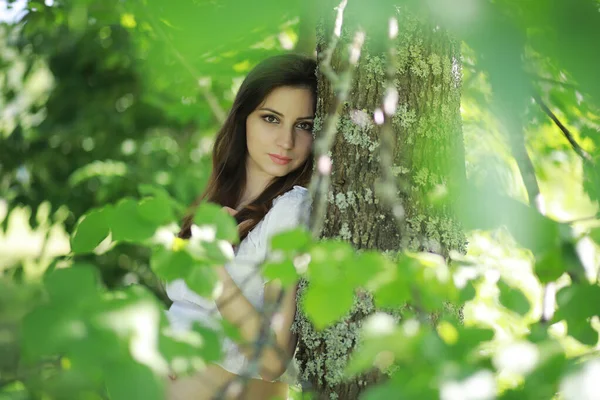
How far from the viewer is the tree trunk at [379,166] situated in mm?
1541

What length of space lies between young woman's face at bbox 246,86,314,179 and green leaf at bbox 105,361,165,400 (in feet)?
5.09

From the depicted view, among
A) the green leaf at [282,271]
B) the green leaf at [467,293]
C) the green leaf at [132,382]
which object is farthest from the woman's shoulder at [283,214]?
the green leaf at [132,382]


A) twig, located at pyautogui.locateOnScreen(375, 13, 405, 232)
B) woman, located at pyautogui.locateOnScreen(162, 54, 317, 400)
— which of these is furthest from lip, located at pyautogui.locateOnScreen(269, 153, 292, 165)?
twig, located at pyautogui.locateOnScreen(375, 13, 405, 232)

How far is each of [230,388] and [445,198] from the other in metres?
0.44

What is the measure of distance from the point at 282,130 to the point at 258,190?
0.34 meters

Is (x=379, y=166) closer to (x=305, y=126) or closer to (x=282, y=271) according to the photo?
(x=305, y=126)

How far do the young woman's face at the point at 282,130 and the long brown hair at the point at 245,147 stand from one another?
0.11 ft

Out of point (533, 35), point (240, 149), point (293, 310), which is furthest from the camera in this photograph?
point (240, 149)

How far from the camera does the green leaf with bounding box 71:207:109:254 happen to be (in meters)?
0.98

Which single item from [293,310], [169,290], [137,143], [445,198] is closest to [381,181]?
[293,310]

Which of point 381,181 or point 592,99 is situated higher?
point 592,99

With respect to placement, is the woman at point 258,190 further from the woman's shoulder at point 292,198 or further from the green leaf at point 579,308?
the green leaf at point 579,308

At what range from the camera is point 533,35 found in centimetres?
69

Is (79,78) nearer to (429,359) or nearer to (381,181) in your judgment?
(381,181)
